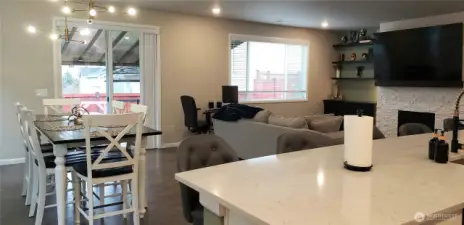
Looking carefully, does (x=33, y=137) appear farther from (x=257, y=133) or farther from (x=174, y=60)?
(x=174, y=60)

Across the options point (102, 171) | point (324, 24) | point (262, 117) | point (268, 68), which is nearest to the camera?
point (102, 171)

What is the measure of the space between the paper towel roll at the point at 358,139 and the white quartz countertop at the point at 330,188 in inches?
2.5

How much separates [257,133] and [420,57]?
148 inches

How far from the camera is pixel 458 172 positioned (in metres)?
1.71

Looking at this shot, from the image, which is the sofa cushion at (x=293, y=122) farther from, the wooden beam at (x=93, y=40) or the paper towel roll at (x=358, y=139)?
the wooden beam at (x=93, y=40)

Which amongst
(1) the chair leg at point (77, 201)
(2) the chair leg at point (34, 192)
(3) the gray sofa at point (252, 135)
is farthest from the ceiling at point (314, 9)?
(1) the chair leg at point (77, 201)

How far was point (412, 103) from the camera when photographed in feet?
23.0

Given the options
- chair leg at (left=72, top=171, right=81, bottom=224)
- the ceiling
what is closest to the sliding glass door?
the ceiling

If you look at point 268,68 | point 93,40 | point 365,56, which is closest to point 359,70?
point 365,56

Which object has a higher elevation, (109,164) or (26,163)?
(109,164)

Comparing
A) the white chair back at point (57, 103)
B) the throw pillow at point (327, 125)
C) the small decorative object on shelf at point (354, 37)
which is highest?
the small decorative object on shelf at point (354, 37)

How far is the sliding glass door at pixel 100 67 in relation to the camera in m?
6.09

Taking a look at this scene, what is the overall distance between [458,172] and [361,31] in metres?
7.86

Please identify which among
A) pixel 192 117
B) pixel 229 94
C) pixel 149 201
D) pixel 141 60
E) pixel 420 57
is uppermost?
pixel 420 57
